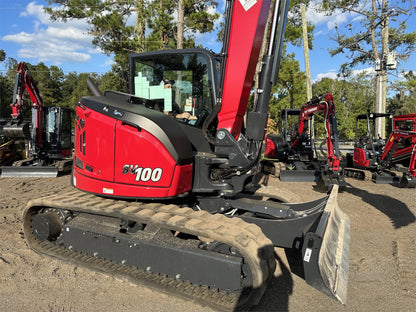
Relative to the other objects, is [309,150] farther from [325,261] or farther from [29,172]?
[29,172]

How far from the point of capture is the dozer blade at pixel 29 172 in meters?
9.09

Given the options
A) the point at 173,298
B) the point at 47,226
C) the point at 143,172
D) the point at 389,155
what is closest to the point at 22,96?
the point at 47,226

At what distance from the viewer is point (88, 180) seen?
3439 mm

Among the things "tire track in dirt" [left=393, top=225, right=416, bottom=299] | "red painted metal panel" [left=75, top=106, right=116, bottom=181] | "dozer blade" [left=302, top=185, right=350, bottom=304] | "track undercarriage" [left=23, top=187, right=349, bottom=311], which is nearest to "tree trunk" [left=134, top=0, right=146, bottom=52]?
"red painted metal panel" [left=75, top=106, right=116, bottom=181]

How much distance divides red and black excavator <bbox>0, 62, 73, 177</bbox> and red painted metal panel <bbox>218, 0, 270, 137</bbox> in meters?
7.62

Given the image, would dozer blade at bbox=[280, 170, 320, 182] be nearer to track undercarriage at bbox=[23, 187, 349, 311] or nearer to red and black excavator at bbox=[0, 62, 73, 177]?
track undercarriage at bbox=[23, 187, 349, 311]

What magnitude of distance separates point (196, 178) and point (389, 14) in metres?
15.4

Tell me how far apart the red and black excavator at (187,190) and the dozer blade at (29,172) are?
6.01 metres

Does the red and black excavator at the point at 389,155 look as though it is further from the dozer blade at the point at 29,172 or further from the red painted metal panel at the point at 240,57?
the dozer blade at the point at 29,172

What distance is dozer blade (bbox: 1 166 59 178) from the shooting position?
29.8ft

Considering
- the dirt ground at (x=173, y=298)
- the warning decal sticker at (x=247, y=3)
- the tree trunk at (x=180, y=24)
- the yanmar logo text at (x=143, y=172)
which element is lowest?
the dirt ground at (x=173, y=298)

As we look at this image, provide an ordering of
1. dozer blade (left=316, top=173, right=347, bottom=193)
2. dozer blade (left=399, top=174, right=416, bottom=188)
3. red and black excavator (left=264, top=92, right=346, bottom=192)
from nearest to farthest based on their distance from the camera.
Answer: dozer blade (left=316, top=173, right=347, bottom=193)
dozer blade (left=399, top=174, right=416, bottom=188)
red and black excavator (left=264, top=92, right=346, bottom=192)

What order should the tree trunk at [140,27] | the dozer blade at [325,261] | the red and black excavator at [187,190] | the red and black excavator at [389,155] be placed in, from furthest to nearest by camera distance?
the tree trunk at [140,27]
the red and black excavator at [389,155]
the red and black excavator at [187,190]
the dozer blade at [325,261]

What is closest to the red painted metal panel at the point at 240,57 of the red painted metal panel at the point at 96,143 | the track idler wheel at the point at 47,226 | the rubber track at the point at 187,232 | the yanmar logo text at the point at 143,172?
the yanmar logo text at the point at 143,172
